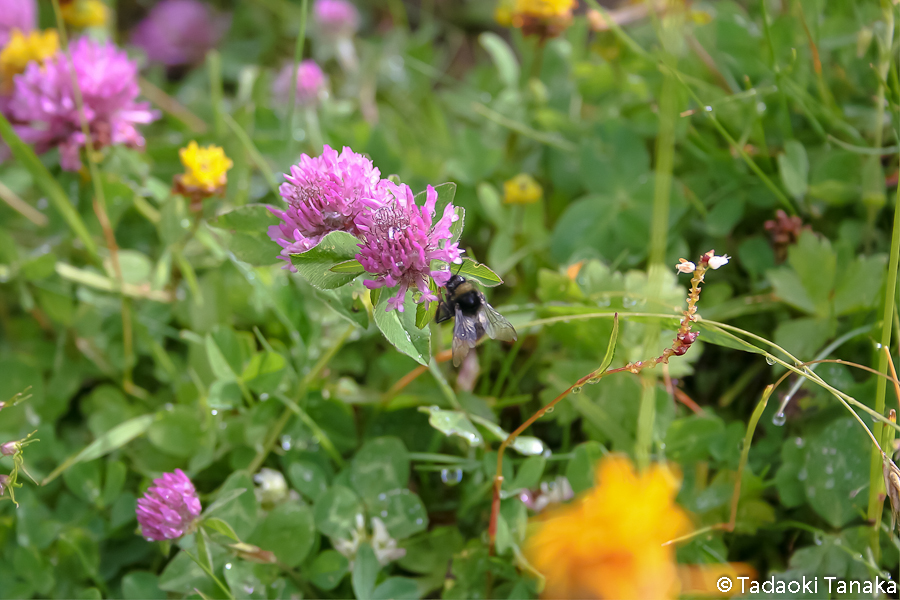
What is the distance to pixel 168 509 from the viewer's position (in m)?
0.86

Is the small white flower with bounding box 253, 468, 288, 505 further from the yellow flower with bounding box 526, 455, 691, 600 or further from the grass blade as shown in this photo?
the grass blade

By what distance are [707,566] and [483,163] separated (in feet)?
2.87

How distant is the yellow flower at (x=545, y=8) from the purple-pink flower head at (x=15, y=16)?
1312 mm

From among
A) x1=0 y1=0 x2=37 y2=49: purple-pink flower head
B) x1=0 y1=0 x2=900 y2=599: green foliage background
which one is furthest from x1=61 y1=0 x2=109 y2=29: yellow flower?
x1=0 y1=0 x2=900 y2=599: green foliage background

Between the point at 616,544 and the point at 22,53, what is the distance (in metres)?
1.51

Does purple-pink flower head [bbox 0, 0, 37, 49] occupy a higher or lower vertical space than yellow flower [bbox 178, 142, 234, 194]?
higher

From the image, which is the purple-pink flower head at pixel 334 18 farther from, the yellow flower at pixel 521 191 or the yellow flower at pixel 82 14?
the yellow flower at pixel 521 191

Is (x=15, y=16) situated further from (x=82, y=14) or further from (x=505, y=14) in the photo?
(x=505, y=14)

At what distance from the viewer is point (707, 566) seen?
38.5 inches

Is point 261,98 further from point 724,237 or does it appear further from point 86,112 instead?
point 724,237

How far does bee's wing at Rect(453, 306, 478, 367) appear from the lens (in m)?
0.77

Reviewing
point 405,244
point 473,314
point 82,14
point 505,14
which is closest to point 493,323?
point 473,314

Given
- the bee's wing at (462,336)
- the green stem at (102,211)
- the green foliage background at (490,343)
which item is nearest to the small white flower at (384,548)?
the green foliage background at (490,343)

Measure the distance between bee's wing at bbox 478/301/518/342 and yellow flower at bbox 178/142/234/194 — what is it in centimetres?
59
